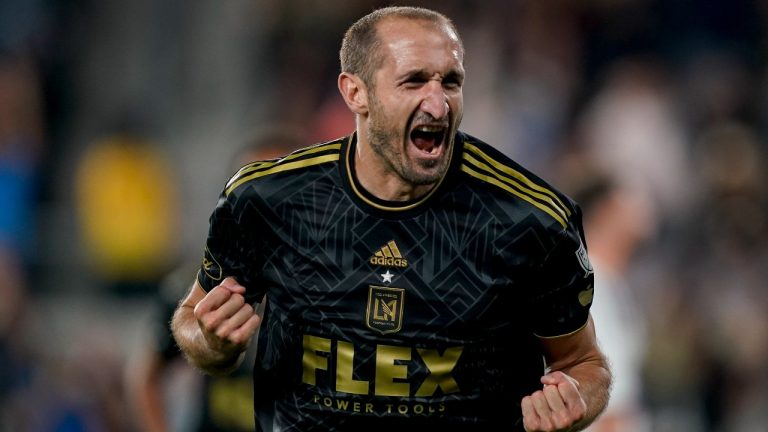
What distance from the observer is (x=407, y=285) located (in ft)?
13.6

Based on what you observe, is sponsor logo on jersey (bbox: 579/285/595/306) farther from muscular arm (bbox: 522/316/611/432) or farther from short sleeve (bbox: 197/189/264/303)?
short sleeve (bbox: 197/189/264/303)

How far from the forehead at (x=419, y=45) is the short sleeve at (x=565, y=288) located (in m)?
0.61

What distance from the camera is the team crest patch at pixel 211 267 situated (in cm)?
437

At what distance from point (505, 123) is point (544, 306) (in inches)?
272

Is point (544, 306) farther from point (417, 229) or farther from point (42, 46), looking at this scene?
point (42, 46)

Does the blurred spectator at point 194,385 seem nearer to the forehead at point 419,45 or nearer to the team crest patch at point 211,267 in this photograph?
the team crest patch at point 211,267

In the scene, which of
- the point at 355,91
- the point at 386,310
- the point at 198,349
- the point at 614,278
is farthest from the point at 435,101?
the point at 614,278

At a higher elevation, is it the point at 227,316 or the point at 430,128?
the point at 430,128

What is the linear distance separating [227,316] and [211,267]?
1.30 feet

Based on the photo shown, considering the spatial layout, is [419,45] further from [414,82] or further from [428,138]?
[428,138]

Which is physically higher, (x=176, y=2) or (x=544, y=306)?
(x=176, y=2)

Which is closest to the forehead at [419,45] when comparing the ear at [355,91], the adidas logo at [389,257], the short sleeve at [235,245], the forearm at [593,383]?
the ear at [355,91]

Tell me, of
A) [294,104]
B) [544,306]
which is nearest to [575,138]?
[294,104]

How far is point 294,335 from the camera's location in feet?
13.9
